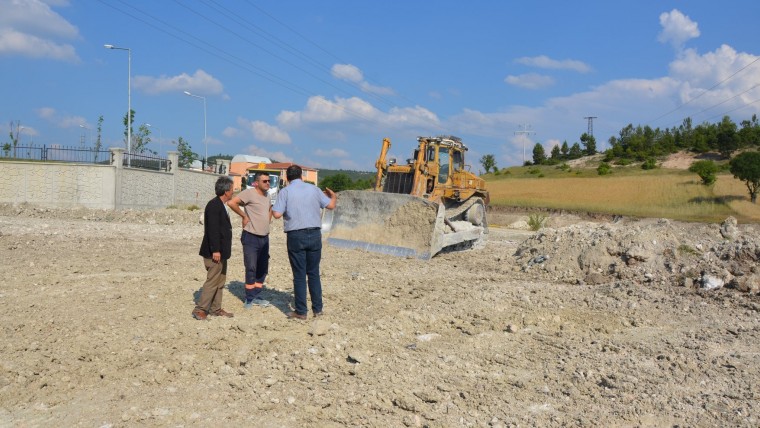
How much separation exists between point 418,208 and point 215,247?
6.22 meters

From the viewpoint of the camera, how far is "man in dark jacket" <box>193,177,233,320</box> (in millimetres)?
6301

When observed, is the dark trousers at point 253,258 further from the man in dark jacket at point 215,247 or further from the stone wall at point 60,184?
the stone wall at point 60,184

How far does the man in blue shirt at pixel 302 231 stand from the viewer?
6.50 meters

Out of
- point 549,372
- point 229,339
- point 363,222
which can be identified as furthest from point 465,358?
point 363,222

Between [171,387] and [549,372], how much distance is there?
298 cm

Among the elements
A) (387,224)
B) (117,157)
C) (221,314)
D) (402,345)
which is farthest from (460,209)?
(117,157)

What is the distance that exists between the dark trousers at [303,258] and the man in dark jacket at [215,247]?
67cm

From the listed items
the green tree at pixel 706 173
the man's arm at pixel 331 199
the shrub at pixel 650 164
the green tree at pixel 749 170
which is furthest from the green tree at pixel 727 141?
the man's arm at pixel 331 199

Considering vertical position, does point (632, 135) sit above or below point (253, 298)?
above

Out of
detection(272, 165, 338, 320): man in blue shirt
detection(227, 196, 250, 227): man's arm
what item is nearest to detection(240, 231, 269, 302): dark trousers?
detection(227, 196, 250, 227): man's arm

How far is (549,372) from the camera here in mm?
5004

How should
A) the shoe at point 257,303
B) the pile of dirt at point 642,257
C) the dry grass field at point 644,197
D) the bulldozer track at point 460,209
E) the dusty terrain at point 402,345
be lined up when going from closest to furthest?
the dusty terrain at point 402,345
the shoe at point 257,303
the pile of dirt at point 642,257
the bulldozer track at point 460,209
the dry grass field at point 644,197

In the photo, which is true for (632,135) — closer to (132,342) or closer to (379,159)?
(379,159)

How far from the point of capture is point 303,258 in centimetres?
656
